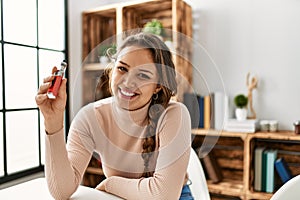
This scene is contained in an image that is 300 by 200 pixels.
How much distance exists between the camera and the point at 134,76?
62 centimetres

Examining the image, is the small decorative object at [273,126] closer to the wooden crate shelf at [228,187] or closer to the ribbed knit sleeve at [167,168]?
the wooden crate shelf at [228,187]

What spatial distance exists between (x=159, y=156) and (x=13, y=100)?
1.41m

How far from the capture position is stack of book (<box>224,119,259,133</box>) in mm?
1819

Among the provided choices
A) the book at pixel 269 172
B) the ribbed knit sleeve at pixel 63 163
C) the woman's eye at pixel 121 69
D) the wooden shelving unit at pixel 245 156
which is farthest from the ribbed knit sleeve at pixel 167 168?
the book at pixel 269 172

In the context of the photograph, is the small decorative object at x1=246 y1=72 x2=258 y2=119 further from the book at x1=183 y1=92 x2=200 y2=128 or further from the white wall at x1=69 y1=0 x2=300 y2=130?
the book at x1=183 y1=92 x2=200 y2=128

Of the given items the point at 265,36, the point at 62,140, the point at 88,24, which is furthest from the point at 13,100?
the point at 265,36

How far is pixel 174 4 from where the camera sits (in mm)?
1936

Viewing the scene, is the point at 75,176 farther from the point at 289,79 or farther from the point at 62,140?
the point at 289,79

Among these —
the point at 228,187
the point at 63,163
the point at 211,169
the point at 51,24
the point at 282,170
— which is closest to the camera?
the point at 63,163

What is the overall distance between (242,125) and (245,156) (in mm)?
187

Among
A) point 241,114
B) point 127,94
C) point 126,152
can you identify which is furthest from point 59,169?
point 241,114

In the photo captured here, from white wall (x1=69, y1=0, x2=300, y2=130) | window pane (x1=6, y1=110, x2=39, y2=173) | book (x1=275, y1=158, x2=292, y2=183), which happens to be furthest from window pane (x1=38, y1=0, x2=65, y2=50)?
book (x1=275, y1=158, x2=292, y2=183)

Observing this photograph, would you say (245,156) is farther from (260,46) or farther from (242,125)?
(260,46)

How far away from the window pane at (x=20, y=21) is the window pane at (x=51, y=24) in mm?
53
